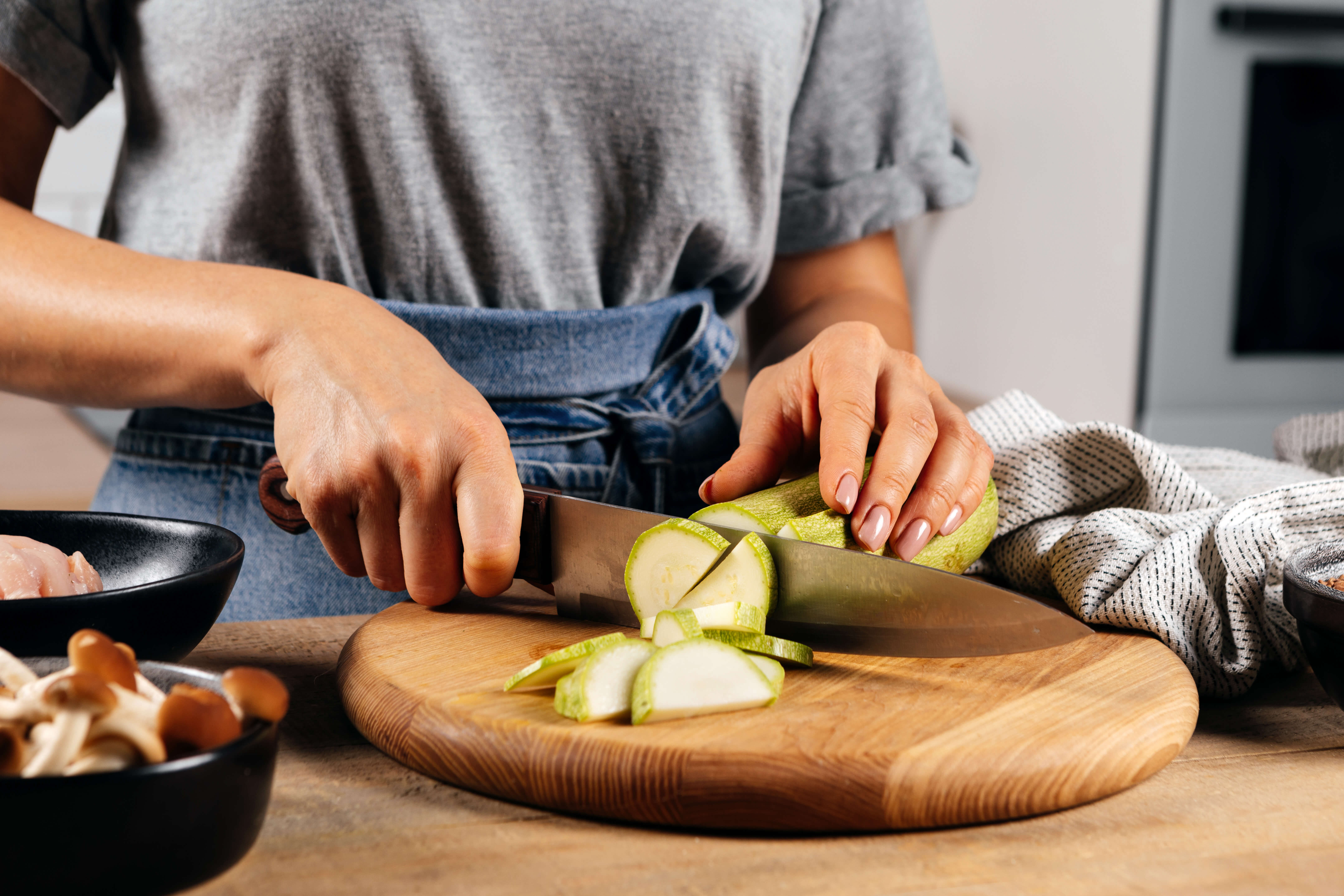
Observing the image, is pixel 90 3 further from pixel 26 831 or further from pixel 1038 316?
pixel 1038 316

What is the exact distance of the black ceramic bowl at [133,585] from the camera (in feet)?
2.25

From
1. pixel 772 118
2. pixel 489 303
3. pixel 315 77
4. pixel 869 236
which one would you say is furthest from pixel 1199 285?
pixel 315 77

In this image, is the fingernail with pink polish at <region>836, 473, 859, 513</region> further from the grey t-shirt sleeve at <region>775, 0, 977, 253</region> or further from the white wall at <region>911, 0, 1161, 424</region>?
the white wall at <region>911, 0, 1161, 424</region>

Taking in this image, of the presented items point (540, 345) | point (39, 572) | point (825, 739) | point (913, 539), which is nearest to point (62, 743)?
point (39, 572)

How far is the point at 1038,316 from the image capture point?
119 inches

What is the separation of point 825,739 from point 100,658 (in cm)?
40

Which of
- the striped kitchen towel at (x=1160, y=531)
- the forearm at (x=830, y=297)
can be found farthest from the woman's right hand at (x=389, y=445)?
the forearm at (x=830, y=297)

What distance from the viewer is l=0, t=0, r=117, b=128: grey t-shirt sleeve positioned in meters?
1.04

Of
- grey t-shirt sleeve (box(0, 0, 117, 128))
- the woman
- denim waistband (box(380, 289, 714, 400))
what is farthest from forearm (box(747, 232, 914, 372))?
grey t-shirt sleeve (box(0, 0, 117, 128))

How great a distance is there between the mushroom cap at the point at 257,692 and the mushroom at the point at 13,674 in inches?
4.2

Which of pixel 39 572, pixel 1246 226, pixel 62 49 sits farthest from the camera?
pixel 1246 226

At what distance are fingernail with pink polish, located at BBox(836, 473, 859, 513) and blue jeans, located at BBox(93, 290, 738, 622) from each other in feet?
1.18

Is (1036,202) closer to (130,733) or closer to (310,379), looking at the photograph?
(310,379)

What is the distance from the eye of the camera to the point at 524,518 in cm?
93
